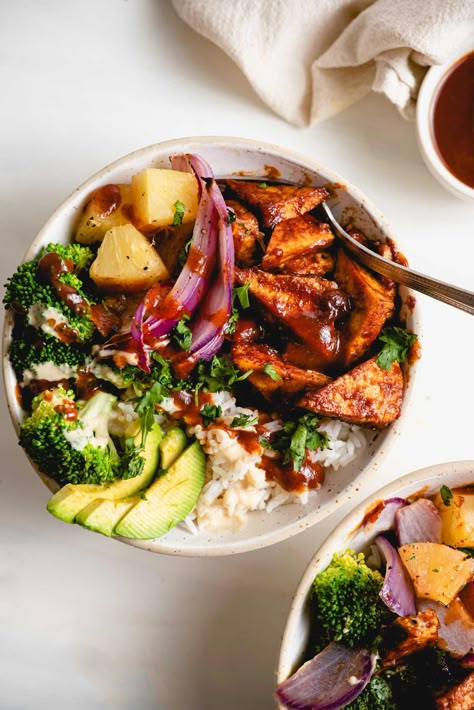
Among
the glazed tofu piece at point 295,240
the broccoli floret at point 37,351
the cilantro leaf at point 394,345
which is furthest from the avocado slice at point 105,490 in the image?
the cilantro leaf at point 394,345

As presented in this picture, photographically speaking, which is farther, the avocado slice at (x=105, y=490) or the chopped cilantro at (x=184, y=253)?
the chopped cilantro at (x=184, y=253)

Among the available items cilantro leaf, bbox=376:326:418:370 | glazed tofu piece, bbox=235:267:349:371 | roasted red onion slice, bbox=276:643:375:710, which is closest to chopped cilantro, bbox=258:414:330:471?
glazed tofu piece, bbox=235:267:349:371

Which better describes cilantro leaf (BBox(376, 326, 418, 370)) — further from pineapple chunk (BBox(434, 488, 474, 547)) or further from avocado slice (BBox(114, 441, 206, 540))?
avocado slice (BBox(114, 441, 206, 540))

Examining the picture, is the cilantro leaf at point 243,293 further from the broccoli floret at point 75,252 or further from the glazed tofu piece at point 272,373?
the broccoli floret at point 75,252

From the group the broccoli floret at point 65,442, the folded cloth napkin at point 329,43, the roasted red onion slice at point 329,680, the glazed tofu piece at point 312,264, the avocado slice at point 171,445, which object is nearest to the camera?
the broccoli floret at point 65,442

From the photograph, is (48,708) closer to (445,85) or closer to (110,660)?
(110,660)

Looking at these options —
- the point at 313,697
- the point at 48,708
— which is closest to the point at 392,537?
the point at 313,697
